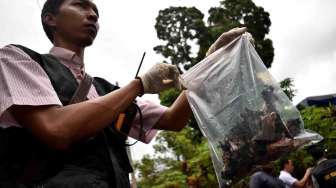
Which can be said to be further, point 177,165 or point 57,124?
point 177,165

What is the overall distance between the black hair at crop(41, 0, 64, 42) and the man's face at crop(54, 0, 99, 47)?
31 mm

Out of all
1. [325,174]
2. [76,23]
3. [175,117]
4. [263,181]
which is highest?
[76,23]

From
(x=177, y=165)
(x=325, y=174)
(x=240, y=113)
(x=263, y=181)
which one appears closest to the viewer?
(x=240, y=113)

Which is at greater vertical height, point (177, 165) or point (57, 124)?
point (57, 124)

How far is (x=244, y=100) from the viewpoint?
191 centimetres

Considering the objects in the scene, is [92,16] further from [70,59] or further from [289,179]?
[289,179]

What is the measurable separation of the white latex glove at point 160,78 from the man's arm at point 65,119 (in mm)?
236

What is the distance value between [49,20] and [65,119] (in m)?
0.78

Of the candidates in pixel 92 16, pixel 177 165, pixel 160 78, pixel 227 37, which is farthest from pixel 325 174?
A: pixel 177 165

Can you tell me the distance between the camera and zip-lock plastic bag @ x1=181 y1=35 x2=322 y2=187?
1.79 metres

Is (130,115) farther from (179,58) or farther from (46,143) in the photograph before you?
(179,58)

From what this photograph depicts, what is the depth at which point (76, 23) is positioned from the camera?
1878 mm

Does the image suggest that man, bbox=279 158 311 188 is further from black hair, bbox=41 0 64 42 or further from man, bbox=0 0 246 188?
black hair, bbox=41 0 64 42

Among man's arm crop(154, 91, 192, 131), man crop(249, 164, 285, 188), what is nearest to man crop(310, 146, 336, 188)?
man crop(249, 164, 285, 188)
